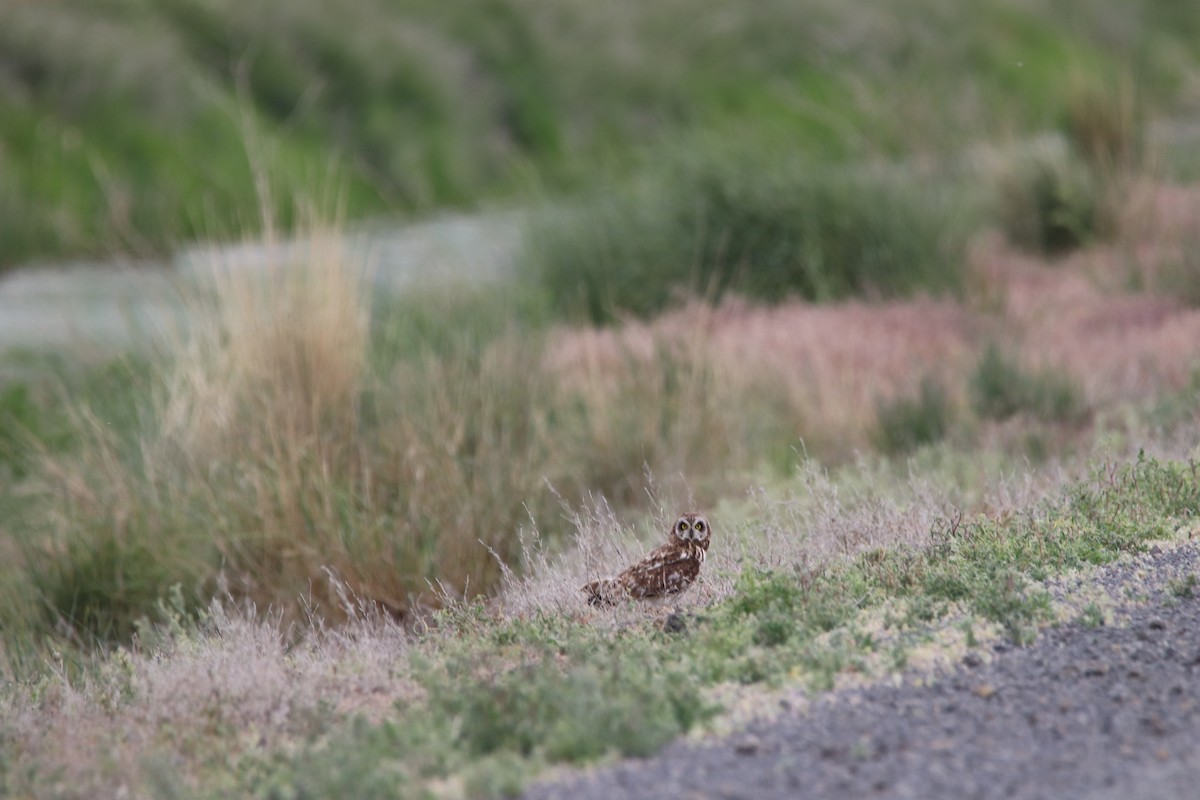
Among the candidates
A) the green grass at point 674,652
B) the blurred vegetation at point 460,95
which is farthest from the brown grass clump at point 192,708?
the blurred vegetation at point 460,95

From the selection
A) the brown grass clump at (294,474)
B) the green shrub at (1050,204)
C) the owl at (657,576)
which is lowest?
the green shrub at (1050,204)

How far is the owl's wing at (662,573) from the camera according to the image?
14.2ft

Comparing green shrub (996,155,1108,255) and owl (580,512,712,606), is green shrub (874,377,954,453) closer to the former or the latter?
owl (580,512,712,606)

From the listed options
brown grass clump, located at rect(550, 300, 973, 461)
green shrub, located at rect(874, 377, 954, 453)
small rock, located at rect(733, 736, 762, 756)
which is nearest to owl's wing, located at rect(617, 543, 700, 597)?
small rock, located at rect(733, 736, 762, 756)

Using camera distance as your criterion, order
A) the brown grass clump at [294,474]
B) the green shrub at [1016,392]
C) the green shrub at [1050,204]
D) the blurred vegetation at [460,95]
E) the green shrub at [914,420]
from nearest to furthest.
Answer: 1. the brown grass clump at [294,474]
2. the green shrub at [914,420]
3. the green shrub at [1016,392]
4. the green shrub at [1050,204]
5. the blurred vegetation at [460,95]

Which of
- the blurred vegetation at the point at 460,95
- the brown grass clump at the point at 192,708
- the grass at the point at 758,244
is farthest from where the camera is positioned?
the blurred vegetation at the point at 460,95

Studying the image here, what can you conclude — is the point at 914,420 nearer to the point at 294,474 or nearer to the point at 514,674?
the point at 294,474

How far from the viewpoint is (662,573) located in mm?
4328

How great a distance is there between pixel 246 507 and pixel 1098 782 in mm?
3754

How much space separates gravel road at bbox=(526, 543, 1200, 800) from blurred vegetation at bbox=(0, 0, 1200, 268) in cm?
686

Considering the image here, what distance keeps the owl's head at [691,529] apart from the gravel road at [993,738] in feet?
3.10

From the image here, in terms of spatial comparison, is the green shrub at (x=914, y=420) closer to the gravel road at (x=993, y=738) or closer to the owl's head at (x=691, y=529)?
the owl's head at (x=691, y=529)

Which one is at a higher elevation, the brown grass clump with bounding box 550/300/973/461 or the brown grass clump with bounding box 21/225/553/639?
the brown grass clump with bounding box 21/225/553/639

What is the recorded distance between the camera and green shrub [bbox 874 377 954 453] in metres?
7.59
